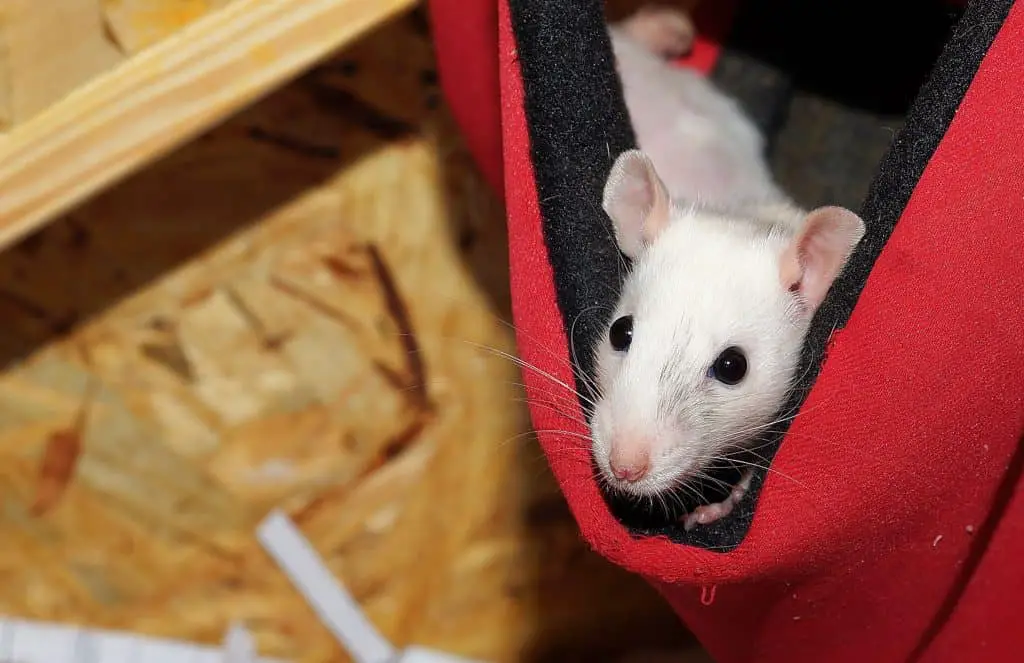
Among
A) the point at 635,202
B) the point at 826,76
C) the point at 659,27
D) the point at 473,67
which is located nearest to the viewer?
the point at 635,202

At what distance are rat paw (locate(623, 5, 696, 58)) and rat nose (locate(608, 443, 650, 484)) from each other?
72 cm

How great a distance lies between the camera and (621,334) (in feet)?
3.21

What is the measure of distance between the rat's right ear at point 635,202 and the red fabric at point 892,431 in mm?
91

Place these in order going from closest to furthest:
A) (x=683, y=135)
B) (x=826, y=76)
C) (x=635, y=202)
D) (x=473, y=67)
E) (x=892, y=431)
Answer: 1. (x=892, y=431)
2. (x=635, y=202)
3. (x=473, y=67)
4. (x=683, y=135)
5. (x=826, y=76)

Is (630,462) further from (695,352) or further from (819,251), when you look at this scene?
(819,251)

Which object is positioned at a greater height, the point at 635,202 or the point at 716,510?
the point at 635,202

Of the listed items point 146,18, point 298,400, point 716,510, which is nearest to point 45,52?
point 146,18

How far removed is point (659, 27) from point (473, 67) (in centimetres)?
40

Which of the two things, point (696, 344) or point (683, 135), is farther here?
point (683, 135)

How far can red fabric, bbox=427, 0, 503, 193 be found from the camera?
1100mm

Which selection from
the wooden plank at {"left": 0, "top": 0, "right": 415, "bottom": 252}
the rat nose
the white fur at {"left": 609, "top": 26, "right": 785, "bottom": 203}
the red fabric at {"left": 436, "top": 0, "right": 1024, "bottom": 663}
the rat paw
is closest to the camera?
the red fabric at {"left": 436, "top": 0, "right": 1024, "bottom": 663}

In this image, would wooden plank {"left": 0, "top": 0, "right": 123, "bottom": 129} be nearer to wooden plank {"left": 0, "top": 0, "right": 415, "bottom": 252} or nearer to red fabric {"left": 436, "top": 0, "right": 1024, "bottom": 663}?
wooden plank {"left": 0, "top": 0, "right": 415, "bottom": 252}

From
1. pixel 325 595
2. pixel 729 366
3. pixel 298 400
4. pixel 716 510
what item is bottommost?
pixel 325 595

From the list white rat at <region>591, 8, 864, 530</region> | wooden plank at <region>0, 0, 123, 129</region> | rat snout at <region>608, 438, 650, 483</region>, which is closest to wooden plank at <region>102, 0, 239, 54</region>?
wooden plank at <region>0, 0, 123, 129</region>
